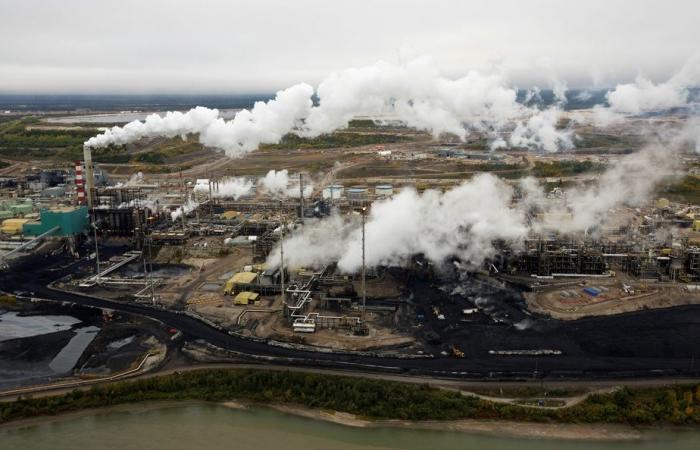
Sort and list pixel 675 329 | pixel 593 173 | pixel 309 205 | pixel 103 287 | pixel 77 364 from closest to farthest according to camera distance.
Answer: pixel 77 364 < pixel 675 329 < pixel 103 287 < pixel 309 205 < pixel 593 173

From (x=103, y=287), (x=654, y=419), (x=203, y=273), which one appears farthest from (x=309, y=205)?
(x=654, y=419)

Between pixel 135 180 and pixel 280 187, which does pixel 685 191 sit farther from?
pixel 135 180

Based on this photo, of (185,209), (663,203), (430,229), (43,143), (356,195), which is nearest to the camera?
(430,229)

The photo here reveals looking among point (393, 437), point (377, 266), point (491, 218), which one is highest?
point (491, 218)

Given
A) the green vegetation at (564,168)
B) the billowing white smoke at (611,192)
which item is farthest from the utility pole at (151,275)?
the green vegetation at (564,168)

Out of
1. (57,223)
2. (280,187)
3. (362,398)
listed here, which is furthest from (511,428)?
(280,187)

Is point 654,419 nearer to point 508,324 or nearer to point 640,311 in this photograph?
point 508,324

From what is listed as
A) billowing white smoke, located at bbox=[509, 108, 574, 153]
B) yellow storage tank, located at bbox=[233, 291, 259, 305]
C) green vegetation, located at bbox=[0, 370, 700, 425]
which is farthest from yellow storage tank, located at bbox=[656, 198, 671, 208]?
yellow storage tank, located at bbox=[233, 291, 259, 305]

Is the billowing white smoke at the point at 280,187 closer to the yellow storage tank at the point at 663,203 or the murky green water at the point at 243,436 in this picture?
the yellow storage tank at the point at 663,203
